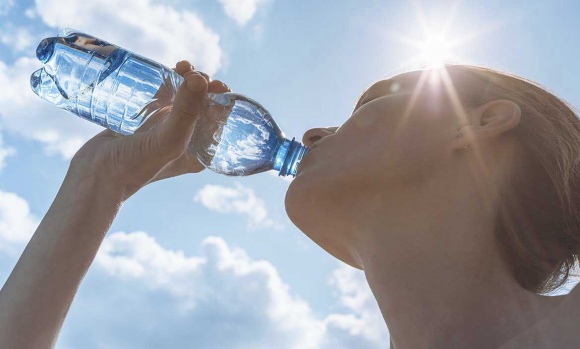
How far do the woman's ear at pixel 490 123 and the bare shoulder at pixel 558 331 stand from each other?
64 cm

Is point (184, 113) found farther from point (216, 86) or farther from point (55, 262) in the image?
point (55, 262)

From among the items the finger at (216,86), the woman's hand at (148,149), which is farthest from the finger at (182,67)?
the finger at (216,86)

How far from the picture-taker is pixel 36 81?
11.5 feet

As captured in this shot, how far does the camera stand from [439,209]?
2068 millimetres

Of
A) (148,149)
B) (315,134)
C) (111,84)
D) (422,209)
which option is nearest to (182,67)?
(148,149)

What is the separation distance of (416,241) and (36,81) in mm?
2453

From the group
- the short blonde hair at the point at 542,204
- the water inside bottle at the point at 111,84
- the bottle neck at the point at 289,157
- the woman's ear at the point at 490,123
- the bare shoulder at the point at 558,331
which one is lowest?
the bare shoulder at the point at 558,331

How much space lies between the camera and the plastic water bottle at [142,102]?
123 inches

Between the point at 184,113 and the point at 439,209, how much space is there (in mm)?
1069

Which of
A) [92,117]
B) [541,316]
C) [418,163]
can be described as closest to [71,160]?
[92,117]

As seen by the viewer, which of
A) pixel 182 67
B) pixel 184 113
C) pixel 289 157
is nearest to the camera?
pixel 184 113

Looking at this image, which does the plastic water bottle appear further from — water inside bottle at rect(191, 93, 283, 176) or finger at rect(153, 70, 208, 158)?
finger at rect(153, 70, 208, 158)

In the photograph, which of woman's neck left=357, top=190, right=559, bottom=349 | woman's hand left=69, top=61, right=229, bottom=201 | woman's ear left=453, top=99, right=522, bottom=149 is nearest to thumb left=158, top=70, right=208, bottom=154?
woman's hand left=69, top=61, right=229, bottom=201

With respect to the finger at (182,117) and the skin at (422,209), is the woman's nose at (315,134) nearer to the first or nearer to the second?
the skin at (422,209)
